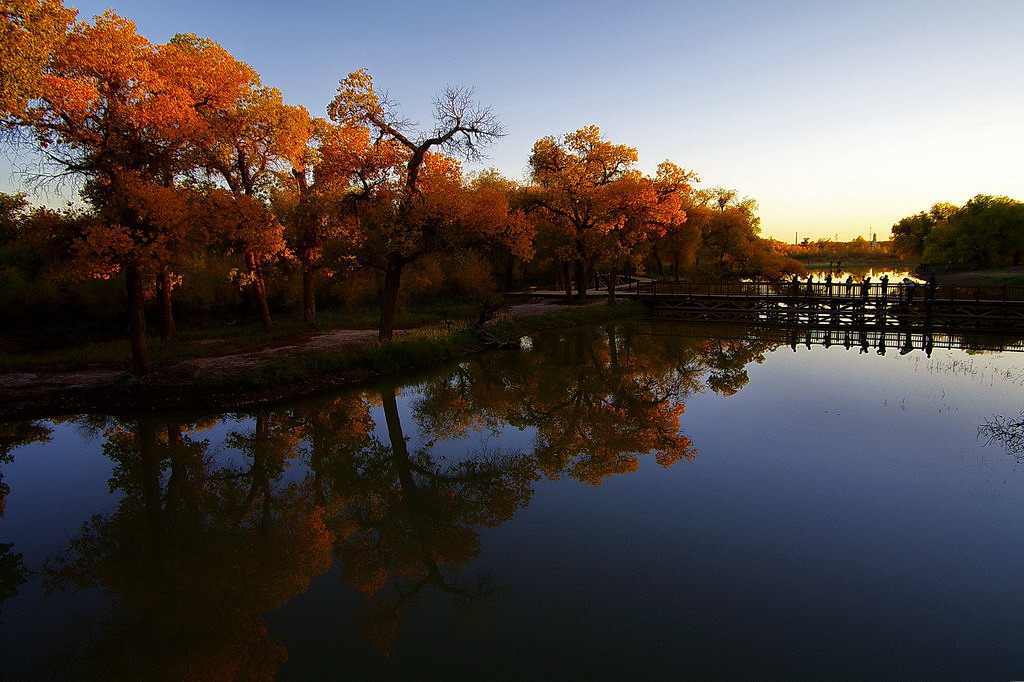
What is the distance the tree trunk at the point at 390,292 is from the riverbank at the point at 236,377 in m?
0.46

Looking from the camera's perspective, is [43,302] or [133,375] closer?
[133,375]

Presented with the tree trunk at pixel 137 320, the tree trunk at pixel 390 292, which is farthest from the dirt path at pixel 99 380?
the tree trunk at pixel 390 292

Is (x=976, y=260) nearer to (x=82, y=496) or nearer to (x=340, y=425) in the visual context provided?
(x=340, y=425)

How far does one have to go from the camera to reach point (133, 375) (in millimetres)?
14312

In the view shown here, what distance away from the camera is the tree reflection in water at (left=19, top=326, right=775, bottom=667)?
18.5 ft

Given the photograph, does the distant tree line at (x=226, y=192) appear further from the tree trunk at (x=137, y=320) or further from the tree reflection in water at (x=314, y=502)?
the tree reflection in water at (x=314, y=502)

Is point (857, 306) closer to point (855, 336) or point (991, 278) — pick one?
point (855, 336)

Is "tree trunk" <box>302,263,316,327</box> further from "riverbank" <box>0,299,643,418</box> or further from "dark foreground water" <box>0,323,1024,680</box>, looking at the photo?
"dark foreground water" <box>0,323,1024,680</box>

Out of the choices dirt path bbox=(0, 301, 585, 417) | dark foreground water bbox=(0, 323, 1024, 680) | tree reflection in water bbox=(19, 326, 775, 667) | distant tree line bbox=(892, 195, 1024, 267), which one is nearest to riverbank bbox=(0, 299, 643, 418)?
dirt path bbox=(0, 301, 585, 417)

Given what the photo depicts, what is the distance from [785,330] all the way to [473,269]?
18.9 m

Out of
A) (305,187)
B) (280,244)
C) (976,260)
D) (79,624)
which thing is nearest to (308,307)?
(305,187)

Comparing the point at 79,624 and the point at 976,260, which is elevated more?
the point at 976,260

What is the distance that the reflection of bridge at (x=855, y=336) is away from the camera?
21123 mm

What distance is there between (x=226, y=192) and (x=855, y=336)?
2567 centimetres
